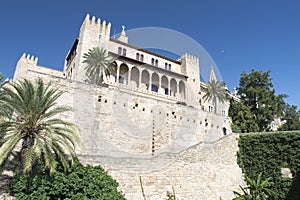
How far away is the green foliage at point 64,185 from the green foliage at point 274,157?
12432 mm

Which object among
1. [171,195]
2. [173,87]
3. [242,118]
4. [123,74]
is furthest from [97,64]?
[242,118]

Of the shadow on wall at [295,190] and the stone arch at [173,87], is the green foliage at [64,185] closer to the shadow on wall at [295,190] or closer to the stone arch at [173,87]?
the shadow on wall at [295,190]

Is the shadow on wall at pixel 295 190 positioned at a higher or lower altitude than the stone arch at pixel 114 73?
lower

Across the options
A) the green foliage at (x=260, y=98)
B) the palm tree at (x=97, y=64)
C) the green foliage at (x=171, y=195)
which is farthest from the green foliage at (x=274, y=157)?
the palm tree at (x=97, y=64)

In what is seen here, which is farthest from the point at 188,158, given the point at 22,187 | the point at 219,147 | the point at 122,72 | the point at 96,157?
the point at 122,72

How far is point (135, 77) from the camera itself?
3064 cm

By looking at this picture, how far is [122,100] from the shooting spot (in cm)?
1908

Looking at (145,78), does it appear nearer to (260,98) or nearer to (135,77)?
(135,77)

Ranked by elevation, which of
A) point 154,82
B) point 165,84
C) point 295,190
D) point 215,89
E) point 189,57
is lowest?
point 295,190

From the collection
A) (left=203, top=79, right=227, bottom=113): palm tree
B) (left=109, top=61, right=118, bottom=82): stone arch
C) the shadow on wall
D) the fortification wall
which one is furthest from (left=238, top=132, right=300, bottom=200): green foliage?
(left=109, top=61, right=118, bottom=82): stone arch

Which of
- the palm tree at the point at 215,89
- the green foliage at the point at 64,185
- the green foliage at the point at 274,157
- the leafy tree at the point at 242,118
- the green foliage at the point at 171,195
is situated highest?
the palm tree at the point at 215,89

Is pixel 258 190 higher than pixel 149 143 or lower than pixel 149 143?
lower

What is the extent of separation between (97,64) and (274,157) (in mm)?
20703

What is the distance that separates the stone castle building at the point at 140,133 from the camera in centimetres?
1248
